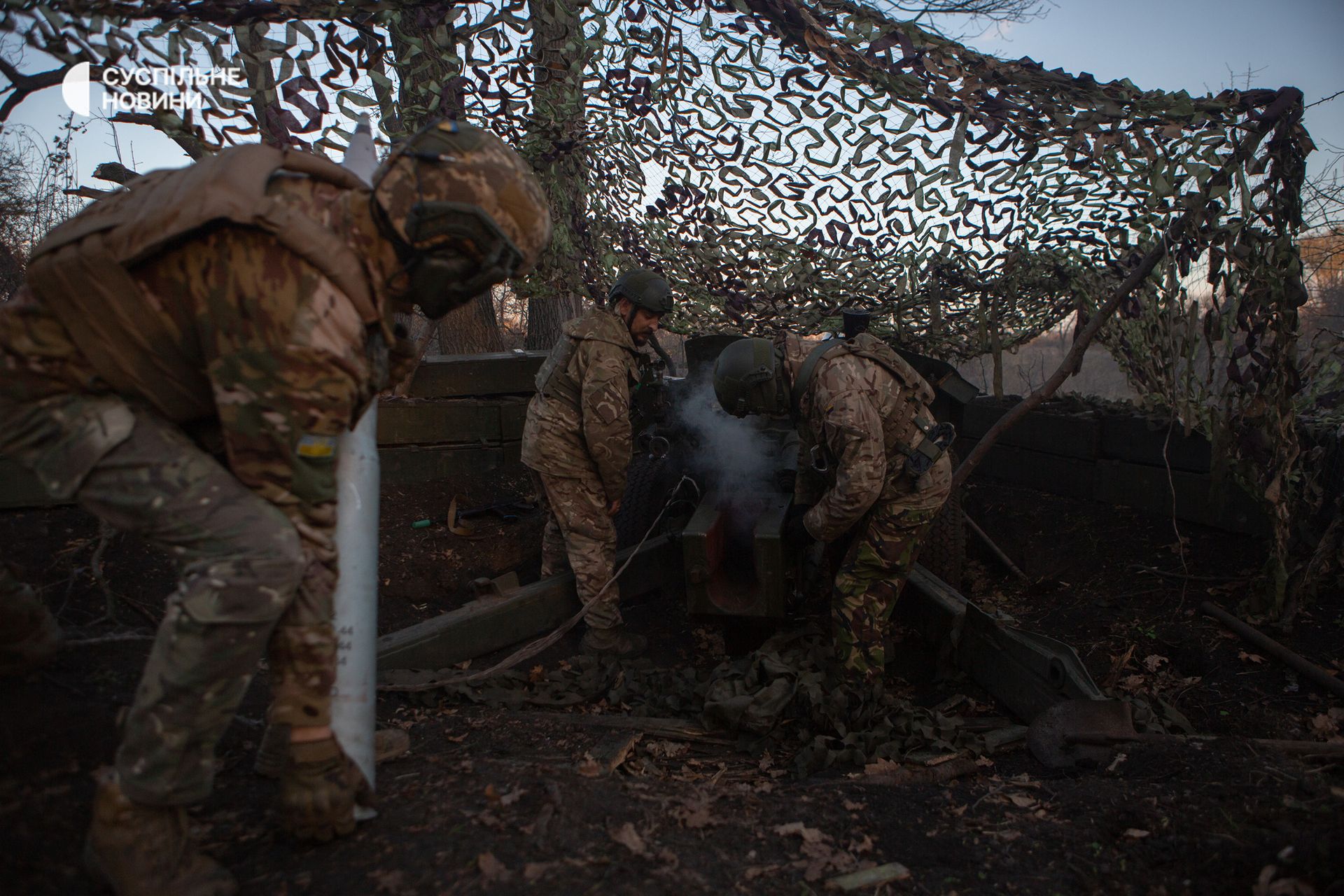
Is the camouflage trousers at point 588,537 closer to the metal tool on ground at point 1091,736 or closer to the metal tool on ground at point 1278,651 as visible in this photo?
the metal tool on ground at point 1091,736

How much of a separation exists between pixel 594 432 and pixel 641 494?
0.90 meters

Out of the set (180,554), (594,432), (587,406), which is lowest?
(180,554)

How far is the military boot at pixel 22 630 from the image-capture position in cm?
227

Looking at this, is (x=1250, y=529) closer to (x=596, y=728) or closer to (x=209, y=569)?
(x=596, y=728)

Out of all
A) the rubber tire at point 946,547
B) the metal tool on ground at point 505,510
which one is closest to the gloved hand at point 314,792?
the metal tool on ground at point 505,510

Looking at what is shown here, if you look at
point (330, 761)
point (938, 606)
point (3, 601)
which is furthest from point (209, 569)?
point (938, 606)

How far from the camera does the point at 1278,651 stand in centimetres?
394

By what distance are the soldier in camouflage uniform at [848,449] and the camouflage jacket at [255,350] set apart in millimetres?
2294

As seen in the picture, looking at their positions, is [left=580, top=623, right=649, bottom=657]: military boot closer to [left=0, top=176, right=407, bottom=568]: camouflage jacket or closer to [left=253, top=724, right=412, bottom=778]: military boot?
[left=253, top=724, right=412, bottom=778]: military boot

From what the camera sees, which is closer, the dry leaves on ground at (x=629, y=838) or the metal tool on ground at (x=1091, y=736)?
the dry leaves on ground at (x=629, y=838)

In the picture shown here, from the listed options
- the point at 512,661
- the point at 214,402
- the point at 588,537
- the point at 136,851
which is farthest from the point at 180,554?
the point at 588,537

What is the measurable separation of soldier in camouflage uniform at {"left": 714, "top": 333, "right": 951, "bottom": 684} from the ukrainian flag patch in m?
2.30

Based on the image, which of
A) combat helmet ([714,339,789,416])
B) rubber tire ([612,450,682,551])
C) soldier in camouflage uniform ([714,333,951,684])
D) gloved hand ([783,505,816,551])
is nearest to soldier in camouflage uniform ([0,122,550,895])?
combat helmet ([714,339,789,416])

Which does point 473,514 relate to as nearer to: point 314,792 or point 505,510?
point 505,510
